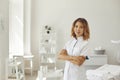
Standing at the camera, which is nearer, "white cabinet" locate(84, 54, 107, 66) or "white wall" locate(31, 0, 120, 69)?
"white cabinet" locate(84, 54, 107, 66)

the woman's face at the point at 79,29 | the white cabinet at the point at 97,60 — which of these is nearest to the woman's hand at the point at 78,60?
the woman's face at the point at 79,29

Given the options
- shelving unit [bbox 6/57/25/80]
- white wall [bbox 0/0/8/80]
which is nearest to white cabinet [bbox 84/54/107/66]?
shelving unit [bbox 6/57/25/80]

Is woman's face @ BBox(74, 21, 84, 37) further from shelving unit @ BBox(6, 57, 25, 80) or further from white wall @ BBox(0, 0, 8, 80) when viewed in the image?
shelving unit @ BBox(6, 57, 25, 80)

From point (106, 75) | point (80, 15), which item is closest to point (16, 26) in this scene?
point (80, 15)

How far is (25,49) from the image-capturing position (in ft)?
24.3

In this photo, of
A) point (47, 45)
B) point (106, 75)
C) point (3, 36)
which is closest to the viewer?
point (3, 36)

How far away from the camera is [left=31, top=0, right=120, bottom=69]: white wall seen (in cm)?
757

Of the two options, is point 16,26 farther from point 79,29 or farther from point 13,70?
point 79,29

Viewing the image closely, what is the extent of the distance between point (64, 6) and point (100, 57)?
1991mm

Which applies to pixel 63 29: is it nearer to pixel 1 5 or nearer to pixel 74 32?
pixel 1 5

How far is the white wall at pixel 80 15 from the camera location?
757 cm

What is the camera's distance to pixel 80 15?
7656mm

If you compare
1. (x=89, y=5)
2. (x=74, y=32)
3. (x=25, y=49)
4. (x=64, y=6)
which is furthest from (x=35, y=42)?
(x=74, y=32)

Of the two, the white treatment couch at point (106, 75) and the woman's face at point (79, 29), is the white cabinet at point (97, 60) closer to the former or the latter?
the white treatment couch at point (106, 75)
